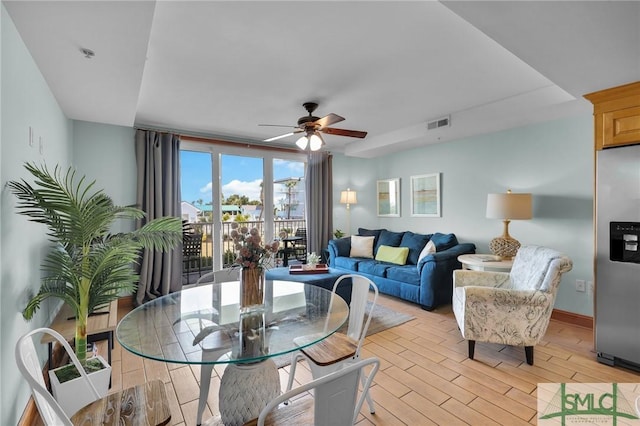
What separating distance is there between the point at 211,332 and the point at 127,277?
0.94 metres

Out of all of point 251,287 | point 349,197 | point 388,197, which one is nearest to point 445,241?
point 388,197

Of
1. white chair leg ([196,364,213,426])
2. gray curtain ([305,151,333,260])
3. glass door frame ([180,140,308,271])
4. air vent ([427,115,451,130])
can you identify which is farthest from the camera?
gray curtain ([305,151,333,260])

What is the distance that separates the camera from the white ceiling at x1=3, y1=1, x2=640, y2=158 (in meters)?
1.66

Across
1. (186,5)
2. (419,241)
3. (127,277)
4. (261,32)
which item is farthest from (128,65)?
(419,241)

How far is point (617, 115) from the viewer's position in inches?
97.0

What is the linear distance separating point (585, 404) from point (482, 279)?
1.23 meters

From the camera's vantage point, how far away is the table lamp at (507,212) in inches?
135

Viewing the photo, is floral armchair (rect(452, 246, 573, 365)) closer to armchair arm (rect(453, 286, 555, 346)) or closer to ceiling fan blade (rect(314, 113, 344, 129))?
armchair arm (rect(453, 286, 555, 346))

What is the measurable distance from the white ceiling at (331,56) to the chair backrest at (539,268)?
1415mm

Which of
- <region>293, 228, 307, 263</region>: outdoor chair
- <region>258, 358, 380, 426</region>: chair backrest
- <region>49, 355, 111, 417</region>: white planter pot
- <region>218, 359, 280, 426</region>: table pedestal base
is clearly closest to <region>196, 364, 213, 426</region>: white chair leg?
<region>218, 359, 280, 426</region>: table pedestal base

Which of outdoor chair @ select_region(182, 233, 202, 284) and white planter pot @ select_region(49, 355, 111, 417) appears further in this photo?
outdoor chair @ select_region(182, 233, 202, 284)

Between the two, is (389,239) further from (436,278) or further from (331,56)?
(331,56)

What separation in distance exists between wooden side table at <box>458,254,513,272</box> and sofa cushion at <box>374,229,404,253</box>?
4.62 feet

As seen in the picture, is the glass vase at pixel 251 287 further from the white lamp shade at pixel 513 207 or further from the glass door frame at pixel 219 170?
the glass door frame at pixel 219 170
